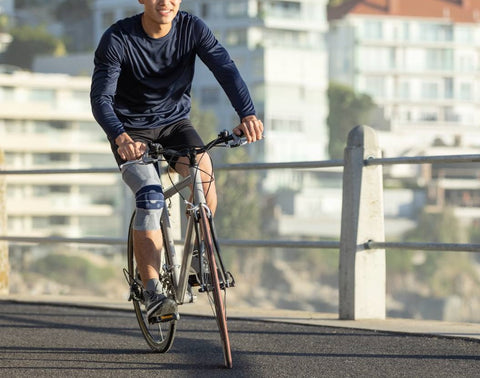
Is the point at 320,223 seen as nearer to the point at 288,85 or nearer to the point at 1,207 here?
the point at 288,85

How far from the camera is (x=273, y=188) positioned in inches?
4500

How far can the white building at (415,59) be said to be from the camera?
131250 mm

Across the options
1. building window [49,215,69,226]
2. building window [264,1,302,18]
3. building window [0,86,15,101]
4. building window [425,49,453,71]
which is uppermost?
building window [264,1,302,18]

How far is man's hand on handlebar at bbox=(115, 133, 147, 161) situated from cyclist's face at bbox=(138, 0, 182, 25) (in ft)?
1.76

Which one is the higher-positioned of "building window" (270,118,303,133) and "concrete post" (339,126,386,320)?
"building window" (270,118,303,133)

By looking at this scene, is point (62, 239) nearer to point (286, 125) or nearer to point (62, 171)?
point (62, 171)

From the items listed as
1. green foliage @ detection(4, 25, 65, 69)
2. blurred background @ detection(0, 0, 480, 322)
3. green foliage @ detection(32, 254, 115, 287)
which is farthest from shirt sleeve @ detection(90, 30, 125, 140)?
green foliage @ detection(4, 25, 65, 69)

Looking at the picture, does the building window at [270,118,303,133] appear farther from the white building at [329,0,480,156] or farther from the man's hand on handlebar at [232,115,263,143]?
the man's hand on handlebar at [232,115,263,143]

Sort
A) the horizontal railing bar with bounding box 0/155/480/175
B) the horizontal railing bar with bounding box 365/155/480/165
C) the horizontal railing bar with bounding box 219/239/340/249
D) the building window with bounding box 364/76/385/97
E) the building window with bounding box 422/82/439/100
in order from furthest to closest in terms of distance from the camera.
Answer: the building window with bounding box 422/82/439/100
the building window with bounding box 364/76/385/97
the horizontal railing bar with bounding box 219/239/340/249
the horizontal railing bar with bounding box 0/155/480/175
the horizontal railing bar with bounding box 365/155/480/165

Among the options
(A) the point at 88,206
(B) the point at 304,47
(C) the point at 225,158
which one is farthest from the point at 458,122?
(A) the point at 88,206

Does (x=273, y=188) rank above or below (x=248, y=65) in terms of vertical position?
below

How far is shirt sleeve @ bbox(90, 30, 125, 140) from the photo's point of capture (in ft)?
16.0

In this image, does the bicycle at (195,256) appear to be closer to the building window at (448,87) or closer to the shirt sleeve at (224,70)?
the shirt sleeve at (224,70)

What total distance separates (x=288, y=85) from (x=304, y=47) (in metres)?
5.93
